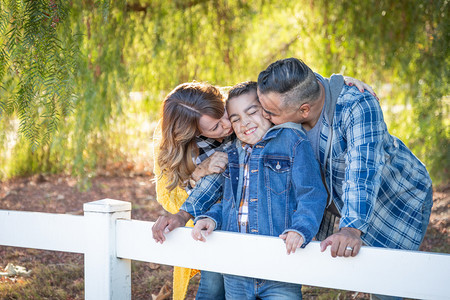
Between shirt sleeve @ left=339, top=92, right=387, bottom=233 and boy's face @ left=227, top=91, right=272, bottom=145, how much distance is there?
331 millimetres

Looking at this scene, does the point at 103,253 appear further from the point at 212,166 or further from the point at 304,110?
the point at 304,110

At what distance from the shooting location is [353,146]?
1925mm

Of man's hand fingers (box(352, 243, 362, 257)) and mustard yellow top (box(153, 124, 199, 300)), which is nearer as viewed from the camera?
man's hand fingers (box(352, 243, 362, 257))

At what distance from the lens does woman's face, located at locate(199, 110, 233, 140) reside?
7.44ft

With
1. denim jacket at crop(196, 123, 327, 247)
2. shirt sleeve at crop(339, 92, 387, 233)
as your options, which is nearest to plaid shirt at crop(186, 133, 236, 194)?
denim jacket at crop(196, 123, 327, 247)

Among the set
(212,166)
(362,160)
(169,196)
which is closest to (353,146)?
(362,160)

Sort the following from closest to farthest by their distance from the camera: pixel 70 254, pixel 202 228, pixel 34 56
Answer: pixel 202 228
pixel 34 56
pixel 70 254

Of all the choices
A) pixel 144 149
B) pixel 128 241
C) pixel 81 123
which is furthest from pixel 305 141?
pixel 144 149

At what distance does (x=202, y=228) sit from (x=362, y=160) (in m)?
0.63

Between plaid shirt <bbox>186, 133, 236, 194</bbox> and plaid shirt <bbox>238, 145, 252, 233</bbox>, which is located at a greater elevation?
plaid shirt <bbox>186, 133, 236, 194</bbox>

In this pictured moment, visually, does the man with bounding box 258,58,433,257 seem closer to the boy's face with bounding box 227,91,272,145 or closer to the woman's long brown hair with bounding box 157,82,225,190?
the boy's face with bounding box 227,91,272,145

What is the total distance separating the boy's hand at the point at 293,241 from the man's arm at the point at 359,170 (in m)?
0.08

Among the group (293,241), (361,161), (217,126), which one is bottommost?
(293,241)

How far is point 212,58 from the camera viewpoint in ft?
15.8
